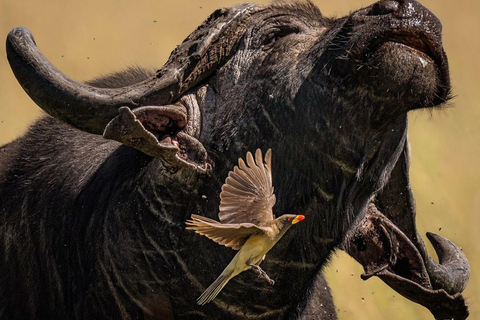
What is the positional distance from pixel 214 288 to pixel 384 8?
133 cm

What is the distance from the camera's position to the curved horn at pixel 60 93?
383cm

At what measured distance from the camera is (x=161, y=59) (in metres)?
9.86

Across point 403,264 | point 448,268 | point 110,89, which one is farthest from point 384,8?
point 448,268

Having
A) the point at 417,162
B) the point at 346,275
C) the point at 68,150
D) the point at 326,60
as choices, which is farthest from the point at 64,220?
the point at 417,162

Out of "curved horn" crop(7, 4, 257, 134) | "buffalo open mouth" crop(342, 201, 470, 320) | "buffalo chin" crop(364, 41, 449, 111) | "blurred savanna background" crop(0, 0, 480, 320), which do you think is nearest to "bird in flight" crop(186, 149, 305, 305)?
"buffalo chin" crop(364, 41, 449, 111)

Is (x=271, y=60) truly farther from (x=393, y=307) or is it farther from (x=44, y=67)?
(x=393, y=307)

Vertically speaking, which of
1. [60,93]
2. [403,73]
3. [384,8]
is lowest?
[60,93]

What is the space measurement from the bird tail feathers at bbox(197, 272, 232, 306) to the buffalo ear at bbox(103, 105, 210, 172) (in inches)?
20.2

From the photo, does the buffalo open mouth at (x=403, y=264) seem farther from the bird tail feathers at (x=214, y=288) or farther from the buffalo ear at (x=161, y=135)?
the buffalo ear at (x=161, y=135)

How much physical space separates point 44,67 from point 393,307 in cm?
614

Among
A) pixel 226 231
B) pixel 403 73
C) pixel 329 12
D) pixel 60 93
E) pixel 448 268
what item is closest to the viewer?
pixel 226 231

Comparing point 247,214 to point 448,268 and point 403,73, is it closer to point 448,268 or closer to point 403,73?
point 403,73

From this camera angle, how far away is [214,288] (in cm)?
389

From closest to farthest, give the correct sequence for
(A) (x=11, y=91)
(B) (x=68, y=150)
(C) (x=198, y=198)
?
(C) (x=198, y=198), (B) (x=68, y=150), (A) (x=11, y=91)
